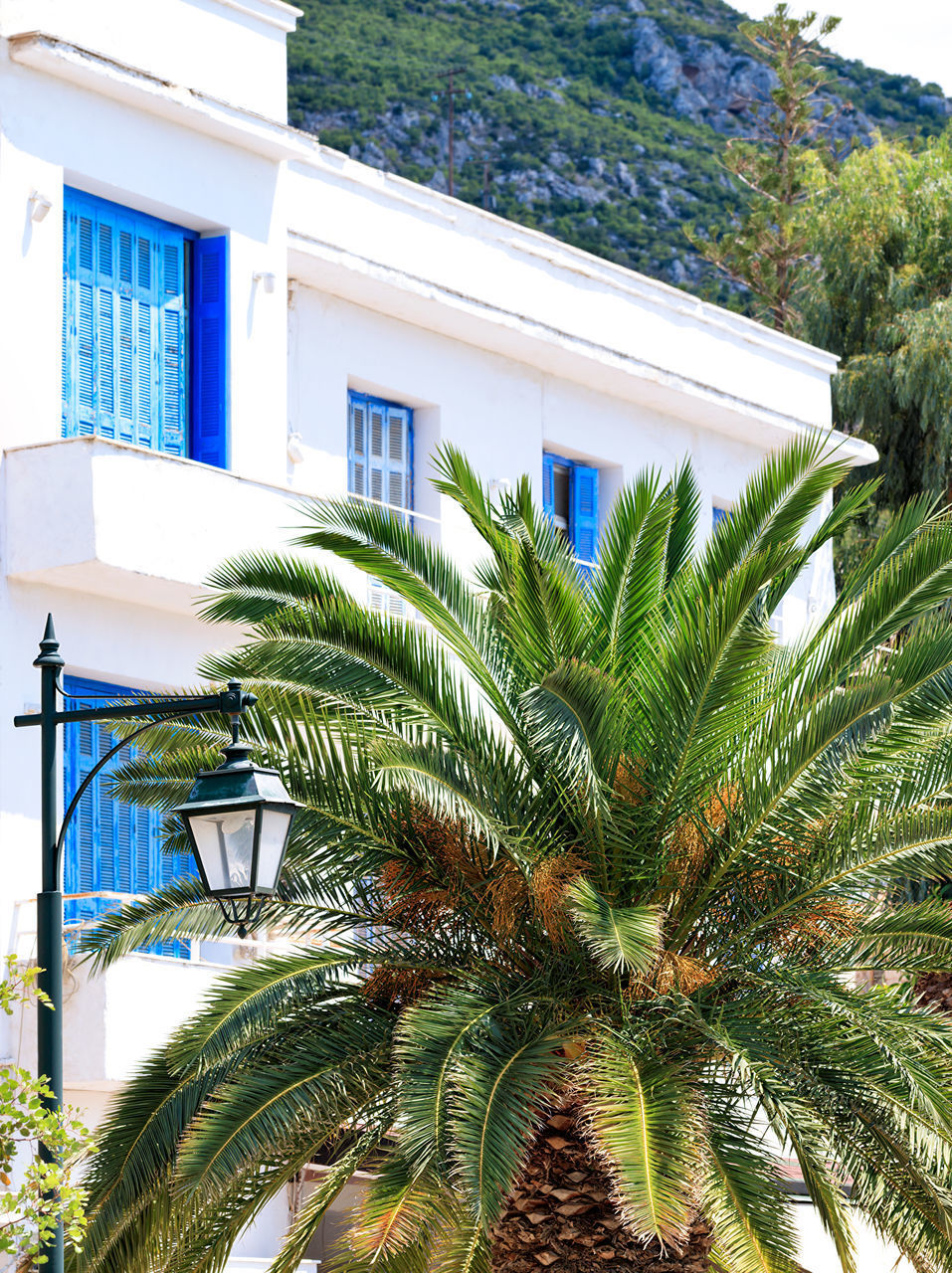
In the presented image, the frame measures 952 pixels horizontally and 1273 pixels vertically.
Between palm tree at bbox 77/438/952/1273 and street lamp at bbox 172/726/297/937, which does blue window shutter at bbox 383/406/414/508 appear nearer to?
palm tree at bbox 77/438/952/1273

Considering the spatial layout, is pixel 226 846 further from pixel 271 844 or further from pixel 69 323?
pixel 69 323

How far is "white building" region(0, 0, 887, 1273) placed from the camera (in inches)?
565

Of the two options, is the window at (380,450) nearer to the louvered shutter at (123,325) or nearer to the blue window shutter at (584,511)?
the blue window shutter at (584,511)

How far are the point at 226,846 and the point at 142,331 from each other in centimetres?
779

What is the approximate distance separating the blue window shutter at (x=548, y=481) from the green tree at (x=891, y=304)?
8.64 metres

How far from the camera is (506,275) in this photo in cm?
1934

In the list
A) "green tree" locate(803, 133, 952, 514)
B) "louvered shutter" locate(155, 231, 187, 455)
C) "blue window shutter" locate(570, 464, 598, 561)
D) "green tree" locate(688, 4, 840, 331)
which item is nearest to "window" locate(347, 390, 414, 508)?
"blue window shutter" locate(570, 464, 598, 561)

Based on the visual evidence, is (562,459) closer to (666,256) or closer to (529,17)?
(666,256)

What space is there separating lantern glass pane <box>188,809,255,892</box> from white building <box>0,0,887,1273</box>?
582cm

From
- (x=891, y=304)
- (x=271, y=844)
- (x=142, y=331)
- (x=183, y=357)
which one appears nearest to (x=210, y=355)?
(x=183, y=357)

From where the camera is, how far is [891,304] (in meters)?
29.0

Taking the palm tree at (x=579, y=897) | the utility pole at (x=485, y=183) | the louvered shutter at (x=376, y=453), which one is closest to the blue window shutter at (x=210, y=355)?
the louvered shutter at (x=376, y=453)

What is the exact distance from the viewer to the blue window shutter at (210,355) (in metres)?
15.8

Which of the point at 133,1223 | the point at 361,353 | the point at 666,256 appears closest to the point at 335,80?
the point at 666,256
